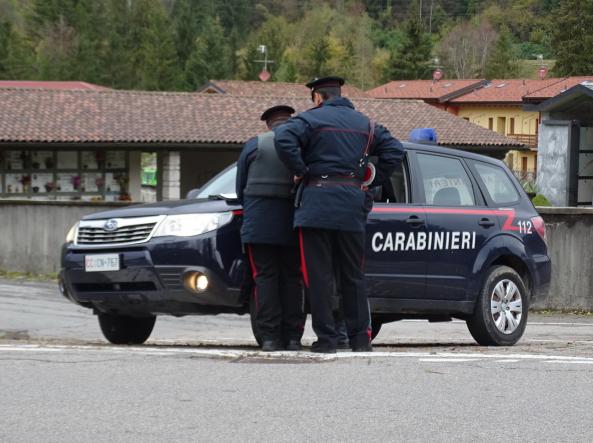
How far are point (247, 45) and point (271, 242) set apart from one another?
135 meters

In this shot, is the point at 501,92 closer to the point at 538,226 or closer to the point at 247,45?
the point at 247,45

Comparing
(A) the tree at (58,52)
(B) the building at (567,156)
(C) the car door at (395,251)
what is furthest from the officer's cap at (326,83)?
(A) the tree at (58,52)

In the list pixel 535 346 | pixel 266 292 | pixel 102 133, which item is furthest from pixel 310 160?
pixel 102 133

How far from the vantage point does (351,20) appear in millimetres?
182750

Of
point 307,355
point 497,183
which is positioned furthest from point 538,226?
point 307,355

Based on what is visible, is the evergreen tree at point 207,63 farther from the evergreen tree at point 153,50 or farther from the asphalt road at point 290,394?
the asphalt road at point 290,394

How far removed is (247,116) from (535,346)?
40.0m

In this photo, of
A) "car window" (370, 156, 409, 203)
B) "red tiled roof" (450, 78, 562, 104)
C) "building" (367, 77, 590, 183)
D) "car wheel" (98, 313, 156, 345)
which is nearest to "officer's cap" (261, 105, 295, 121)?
"car window" (370, 156, 409, 203)

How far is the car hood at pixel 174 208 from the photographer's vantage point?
9.77 metres

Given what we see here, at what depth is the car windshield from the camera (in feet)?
35.4

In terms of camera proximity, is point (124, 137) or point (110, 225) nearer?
point (110, 225)

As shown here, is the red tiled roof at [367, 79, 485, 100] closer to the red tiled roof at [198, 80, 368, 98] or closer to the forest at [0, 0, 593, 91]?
the forest at [0, 0, 593, 91]

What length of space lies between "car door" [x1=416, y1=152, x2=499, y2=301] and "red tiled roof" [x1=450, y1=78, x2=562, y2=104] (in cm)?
9129

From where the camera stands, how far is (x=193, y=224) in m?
9.70
